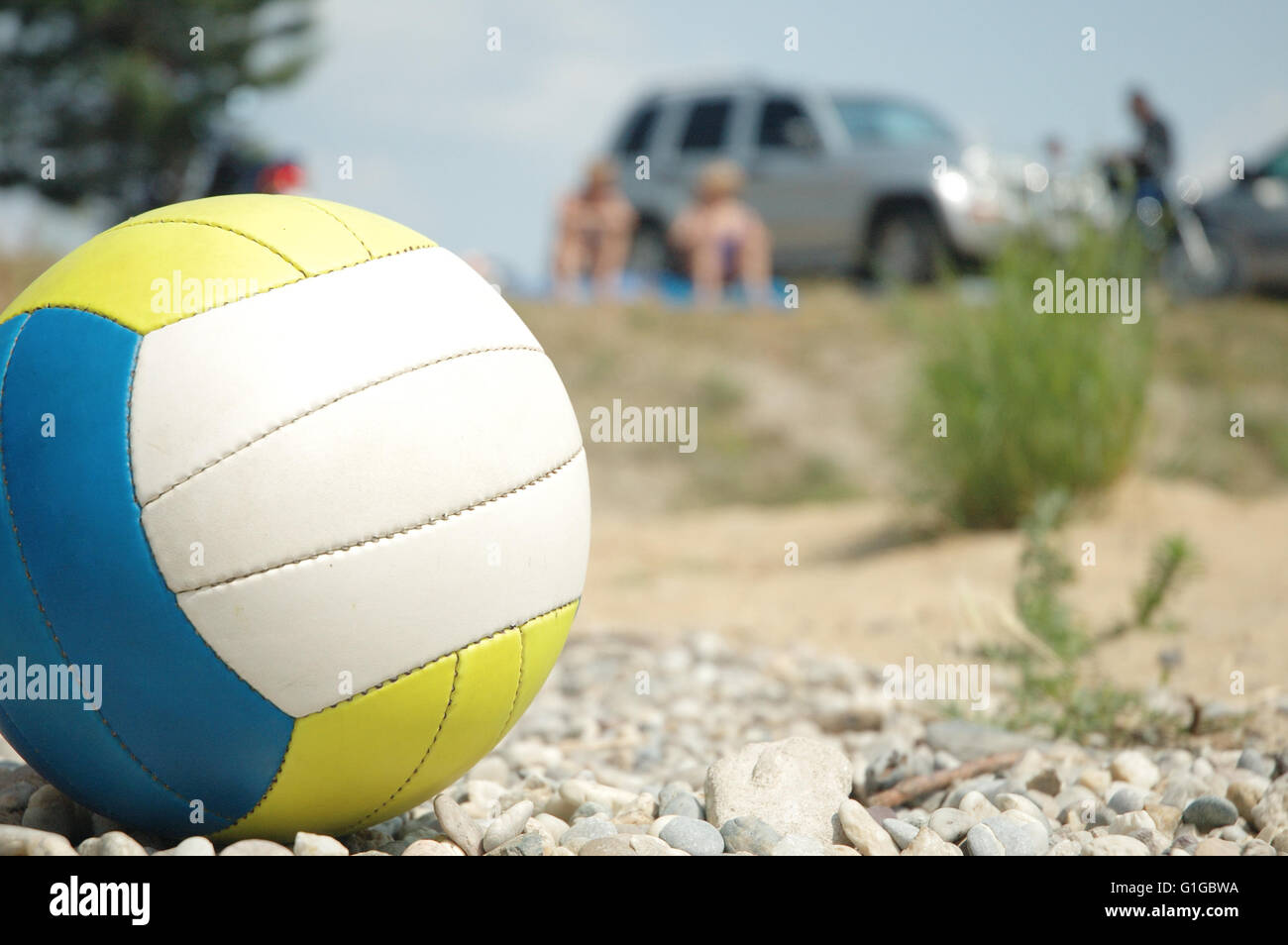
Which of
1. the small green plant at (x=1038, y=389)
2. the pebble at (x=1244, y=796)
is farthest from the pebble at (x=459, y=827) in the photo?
the small green plant at (x=1038, y=389)

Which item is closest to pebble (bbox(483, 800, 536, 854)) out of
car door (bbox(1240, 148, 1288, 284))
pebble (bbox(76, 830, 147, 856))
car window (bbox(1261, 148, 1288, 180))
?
pebble (bbox(76, 830, 147, 856))

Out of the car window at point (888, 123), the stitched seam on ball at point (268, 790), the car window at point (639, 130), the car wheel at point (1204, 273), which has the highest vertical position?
the car window at point (639, 130)

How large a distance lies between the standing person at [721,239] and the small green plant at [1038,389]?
5.21 meters

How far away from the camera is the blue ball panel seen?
90.4 inches

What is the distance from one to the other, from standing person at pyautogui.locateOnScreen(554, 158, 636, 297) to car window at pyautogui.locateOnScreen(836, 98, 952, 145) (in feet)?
8.43

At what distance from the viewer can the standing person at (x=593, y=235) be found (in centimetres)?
1233

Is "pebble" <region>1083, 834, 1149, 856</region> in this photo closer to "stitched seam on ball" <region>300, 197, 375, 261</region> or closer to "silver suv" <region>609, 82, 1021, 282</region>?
"stitched seam on ball" <region>300, 197, 375, 261</region>

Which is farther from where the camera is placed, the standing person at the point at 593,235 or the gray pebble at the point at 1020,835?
the standing person at the point at 593,235

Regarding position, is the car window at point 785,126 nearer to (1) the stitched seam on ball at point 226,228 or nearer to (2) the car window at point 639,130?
(2) the car window at point 639,130

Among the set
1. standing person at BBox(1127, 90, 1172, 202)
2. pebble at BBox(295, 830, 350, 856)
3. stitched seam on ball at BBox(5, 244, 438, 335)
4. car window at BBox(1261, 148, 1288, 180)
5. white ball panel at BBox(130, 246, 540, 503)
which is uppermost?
car window at BBox(1261, 148, 1288, 180)

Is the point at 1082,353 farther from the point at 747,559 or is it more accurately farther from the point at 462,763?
the point at 462,763

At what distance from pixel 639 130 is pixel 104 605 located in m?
12.9
